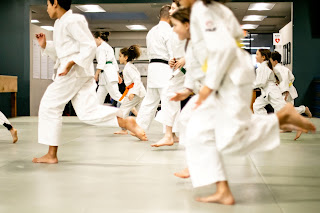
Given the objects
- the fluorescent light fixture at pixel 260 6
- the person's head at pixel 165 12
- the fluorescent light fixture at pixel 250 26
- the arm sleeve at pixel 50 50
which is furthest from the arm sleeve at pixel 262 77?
the fluorescent light fixture at pixel 250 26

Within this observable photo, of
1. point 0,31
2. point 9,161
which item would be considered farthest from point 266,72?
point 0,31

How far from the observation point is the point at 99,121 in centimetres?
360

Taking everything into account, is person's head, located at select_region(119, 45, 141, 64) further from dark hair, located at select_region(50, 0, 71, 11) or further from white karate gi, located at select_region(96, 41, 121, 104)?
dark hair, located at select_region(50, 0, 71, 11)

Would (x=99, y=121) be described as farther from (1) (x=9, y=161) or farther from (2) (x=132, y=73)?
(2) (x=132, y=73)

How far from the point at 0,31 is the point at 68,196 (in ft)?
29.2

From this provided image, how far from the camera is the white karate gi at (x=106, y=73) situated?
731cm

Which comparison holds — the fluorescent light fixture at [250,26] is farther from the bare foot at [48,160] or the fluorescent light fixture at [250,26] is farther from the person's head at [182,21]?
the person's head at [182,21]

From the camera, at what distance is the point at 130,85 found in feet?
19.9

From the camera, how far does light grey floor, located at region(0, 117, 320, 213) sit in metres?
2.21

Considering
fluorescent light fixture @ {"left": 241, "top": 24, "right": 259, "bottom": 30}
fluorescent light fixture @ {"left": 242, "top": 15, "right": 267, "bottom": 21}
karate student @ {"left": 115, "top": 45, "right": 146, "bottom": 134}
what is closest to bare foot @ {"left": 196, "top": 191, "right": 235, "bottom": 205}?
karate student @ {"left": 115, "top": 45, "right": 146, "bottom": 134}

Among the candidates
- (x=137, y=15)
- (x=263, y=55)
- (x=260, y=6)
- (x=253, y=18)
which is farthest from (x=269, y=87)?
(x=137, y=15)

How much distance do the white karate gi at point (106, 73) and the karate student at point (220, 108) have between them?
5139 mm

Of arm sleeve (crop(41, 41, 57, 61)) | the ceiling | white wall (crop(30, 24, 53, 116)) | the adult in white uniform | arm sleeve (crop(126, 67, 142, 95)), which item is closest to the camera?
the adult in white uniform

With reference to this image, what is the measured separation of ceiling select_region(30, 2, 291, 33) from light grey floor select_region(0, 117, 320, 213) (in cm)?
767
